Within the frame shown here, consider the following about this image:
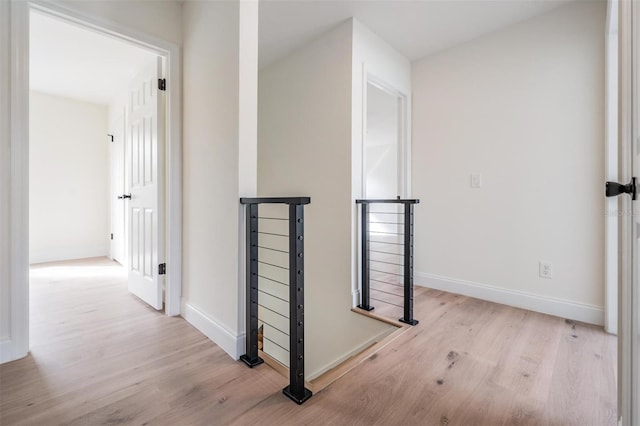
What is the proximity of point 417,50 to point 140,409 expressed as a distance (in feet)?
11.0

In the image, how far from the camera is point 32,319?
2096 millimetres

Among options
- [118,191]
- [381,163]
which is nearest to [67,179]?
[118,191]

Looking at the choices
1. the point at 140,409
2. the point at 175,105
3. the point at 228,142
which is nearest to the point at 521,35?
the point at 228,142

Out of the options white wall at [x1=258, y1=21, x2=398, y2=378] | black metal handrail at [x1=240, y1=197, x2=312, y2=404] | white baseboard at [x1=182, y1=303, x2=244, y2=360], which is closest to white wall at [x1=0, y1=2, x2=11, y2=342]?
white baseboard at [x1=182, y1=303, x2=244, y2=360]

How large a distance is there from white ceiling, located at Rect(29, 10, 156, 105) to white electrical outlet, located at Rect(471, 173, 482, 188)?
2963mm

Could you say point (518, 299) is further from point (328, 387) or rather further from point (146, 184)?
point (146, 184)

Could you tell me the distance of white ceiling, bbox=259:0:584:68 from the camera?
2242 mm

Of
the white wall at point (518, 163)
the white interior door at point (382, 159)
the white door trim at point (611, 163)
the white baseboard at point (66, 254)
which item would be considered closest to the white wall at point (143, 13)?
the white wall at point (518, 163)

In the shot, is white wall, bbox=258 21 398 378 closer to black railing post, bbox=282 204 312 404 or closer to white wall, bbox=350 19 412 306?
white wall, bbox=350 19 412 306

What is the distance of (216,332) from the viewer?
1.77 meters

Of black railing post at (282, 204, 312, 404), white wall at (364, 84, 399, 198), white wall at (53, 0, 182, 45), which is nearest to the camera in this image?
black railing post at (282, 204, 312, 404)

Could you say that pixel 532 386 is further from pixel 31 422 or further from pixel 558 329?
pixel 31 422

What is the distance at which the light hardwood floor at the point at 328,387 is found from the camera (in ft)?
3.92

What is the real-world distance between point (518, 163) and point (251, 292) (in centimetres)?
233
